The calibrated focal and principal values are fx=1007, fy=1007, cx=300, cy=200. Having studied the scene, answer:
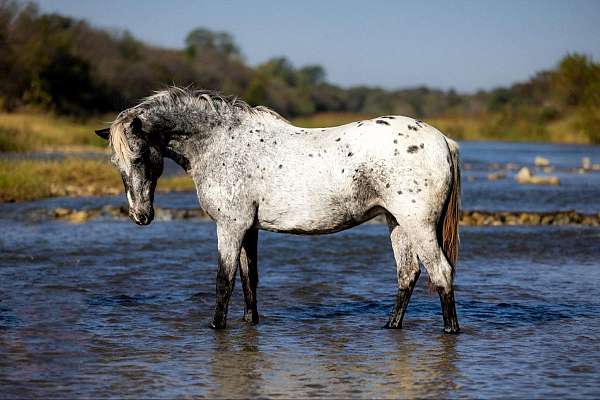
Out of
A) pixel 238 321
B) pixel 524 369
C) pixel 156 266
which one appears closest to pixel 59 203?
pixel 156 266

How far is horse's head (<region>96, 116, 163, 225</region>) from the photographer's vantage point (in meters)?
8.37

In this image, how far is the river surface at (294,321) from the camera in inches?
268

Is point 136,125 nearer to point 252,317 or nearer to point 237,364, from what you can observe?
point 252,317

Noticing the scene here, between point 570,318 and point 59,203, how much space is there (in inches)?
518

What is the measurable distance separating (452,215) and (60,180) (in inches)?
610

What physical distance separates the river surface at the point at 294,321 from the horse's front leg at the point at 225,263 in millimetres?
157

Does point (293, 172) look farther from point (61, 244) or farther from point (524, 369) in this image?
point (61, 244)

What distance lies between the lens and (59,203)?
65.6 ft

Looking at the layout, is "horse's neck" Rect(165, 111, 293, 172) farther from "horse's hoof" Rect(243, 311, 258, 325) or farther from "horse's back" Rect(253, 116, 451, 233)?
"horse's hoof" Rect(243, 311, 258, 325)

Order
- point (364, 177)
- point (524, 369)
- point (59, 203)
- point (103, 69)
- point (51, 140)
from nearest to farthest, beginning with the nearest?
1. point (524, 369)
2. point (364, 177)
3. point (59, 203)
4. point (51, 140)
5. point (103, 69)

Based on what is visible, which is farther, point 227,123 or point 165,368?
point 227,123

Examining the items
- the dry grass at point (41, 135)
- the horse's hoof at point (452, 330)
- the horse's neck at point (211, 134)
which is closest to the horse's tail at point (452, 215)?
the horse's hoof at point (452, 330)

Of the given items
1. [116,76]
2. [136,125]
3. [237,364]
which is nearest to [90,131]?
[136,125]

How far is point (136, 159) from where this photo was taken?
847 cm
